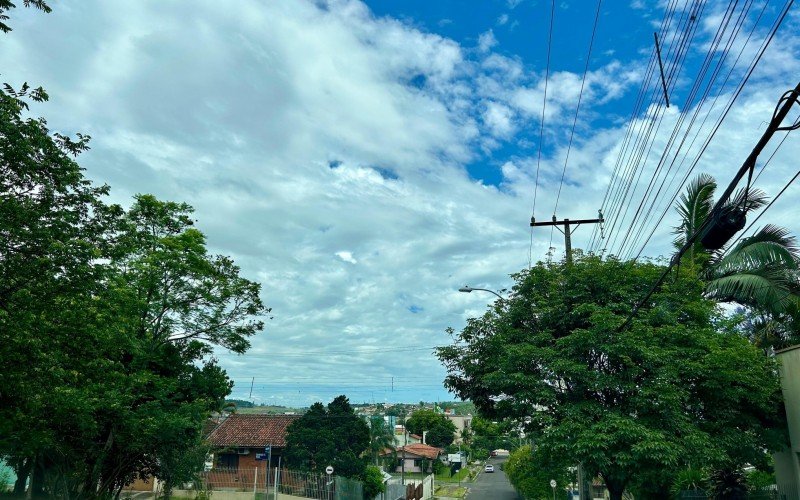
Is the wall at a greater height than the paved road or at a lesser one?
greater

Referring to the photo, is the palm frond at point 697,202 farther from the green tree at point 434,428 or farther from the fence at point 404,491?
the green tree at point 434,428

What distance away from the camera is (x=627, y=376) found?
17016 millimetres

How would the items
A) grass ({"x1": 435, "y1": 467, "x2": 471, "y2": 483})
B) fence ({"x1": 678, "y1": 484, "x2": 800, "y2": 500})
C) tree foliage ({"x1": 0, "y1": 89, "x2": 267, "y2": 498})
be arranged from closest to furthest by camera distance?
tree foliage ({"x1": 0, "y1": 89, "x2": 267, "y2": 498}) → fence ({"x1": 678, "y1": 484, "x2": 800, "y2": 500}) → grass ({"x1": 435, "y1": 467, "x2": 471, "y2": 483})

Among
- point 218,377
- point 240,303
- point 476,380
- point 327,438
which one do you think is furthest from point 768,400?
point 327,438

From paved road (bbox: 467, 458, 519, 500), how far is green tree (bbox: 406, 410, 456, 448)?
17.2 m

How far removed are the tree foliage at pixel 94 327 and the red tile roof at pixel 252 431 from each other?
68.4ft

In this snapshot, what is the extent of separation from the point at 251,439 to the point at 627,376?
124 ft

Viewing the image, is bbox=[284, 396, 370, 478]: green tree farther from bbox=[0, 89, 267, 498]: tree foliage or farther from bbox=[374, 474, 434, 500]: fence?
bbox=[0, 89, 267, 498]: tree foliage

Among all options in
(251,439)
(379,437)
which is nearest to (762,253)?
(251,439)

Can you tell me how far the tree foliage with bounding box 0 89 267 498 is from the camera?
11344mm

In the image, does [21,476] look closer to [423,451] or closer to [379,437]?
[379,437]

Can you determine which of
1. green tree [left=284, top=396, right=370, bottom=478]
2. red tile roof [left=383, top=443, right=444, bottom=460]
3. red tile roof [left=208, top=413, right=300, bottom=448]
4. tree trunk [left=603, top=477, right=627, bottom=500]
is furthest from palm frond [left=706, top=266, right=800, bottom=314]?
red tile roof [left=383, top=443, right=444, bottom=460]

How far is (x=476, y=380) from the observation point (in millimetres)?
20828

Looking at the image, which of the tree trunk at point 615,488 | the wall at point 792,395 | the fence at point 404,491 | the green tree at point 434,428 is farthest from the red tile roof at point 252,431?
the green tree at point 434,428
